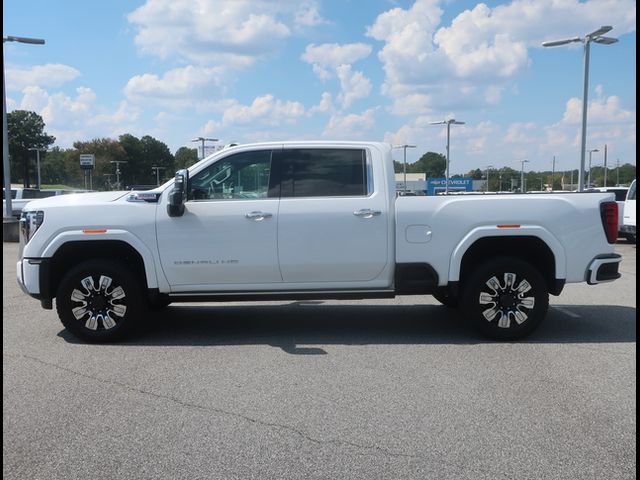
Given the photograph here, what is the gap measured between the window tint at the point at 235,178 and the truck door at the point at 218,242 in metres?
0.03

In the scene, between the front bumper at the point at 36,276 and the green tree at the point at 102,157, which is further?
the green tree at the point at 102,157

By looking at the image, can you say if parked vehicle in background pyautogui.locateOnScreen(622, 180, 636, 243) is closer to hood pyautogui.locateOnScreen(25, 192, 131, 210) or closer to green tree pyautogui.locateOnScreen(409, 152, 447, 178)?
hood pyautogui.locateOnScreen(25, 192, 131, 210)

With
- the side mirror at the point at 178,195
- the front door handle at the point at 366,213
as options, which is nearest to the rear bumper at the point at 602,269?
the front door handle at the point at 366,213

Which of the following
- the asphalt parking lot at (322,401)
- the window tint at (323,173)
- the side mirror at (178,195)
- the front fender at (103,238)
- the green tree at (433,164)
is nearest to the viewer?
the asphalt parking lot at (322,401)

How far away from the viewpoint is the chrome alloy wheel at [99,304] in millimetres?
6254

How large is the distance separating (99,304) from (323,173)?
8.95 feet

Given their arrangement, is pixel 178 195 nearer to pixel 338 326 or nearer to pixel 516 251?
pixel 338 326

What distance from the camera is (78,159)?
93250mm

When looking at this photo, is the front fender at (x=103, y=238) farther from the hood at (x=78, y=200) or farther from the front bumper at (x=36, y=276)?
the hood at (x=78, y=200)

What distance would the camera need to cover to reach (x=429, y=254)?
6.28 metres

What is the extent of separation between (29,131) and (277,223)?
336ft

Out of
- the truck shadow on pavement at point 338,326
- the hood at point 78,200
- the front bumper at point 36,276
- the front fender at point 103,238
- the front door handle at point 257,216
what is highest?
the hood at point 78,200

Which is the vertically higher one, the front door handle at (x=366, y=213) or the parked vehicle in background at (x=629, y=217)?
the front door handle at (x=366, y=213)

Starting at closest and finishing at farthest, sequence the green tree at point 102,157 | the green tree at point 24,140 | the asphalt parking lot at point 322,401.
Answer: the asphalt parking lot at point 322,401 < the green tree at point 24,140 < the green tree at point 102,157
